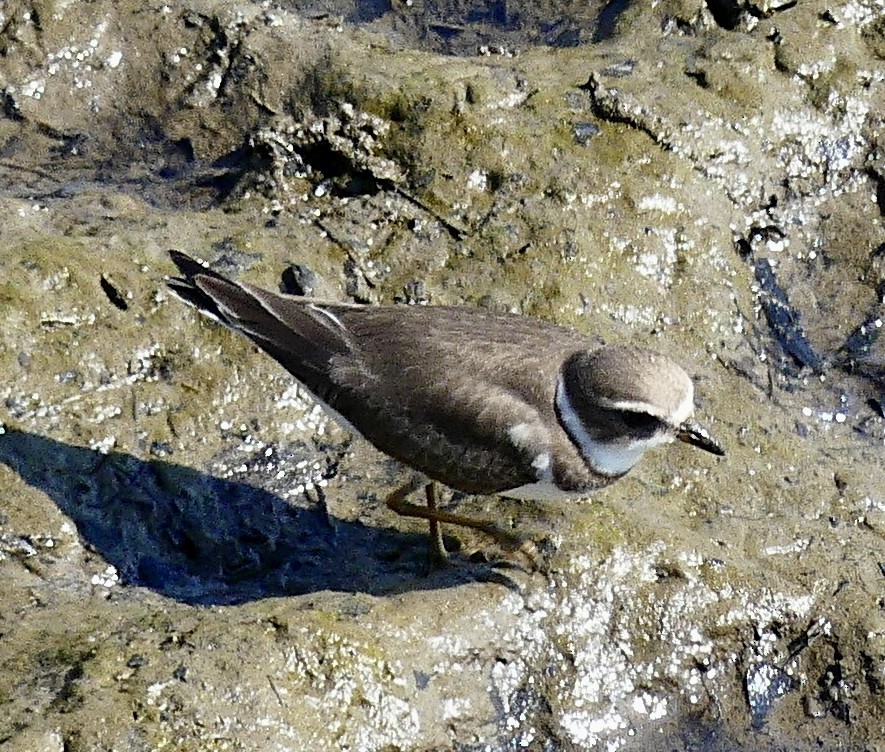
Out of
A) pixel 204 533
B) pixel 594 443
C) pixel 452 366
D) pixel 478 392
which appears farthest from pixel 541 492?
pixel 204 533

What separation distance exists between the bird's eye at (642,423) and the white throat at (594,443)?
45 millimetres

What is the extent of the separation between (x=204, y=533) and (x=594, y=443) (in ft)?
7.47

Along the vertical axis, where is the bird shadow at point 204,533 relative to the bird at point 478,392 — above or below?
below

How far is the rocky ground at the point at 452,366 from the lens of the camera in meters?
6.60

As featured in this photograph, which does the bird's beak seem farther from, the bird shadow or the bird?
the bird shadow

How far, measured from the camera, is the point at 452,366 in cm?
713

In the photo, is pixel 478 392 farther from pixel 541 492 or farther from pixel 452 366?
pixel 541 492

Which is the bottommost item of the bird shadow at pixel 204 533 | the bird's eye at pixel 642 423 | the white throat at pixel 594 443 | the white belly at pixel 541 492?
the bird shadow at pixel 204 533

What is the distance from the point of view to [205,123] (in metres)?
10.1

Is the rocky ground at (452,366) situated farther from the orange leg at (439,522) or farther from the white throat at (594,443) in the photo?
the white throat at (594,443)

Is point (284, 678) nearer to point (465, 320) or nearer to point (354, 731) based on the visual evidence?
point (354, 731)

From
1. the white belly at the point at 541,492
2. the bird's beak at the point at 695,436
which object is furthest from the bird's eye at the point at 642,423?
the white belly at the point at 541,492

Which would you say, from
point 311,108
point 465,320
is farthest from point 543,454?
point 311,108

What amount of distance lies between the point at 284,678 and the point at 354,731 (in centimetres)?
42
